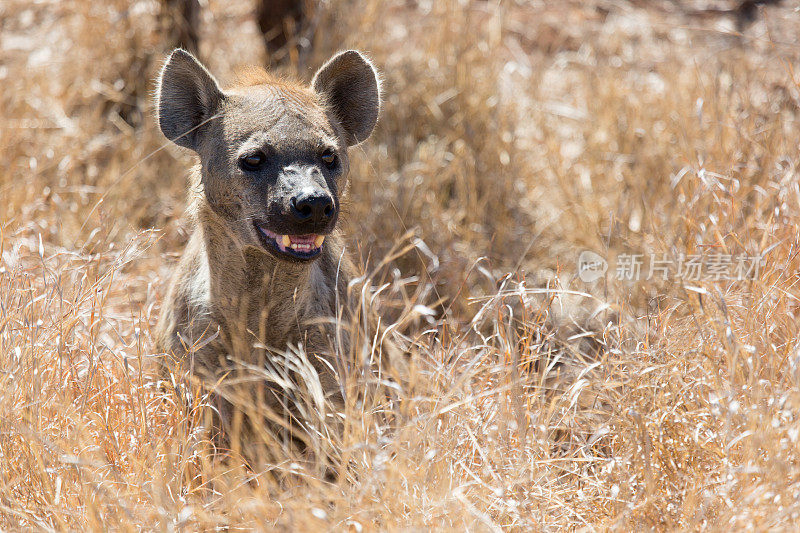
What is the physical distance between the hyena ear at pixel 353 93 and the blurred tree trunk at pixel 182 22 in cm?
221

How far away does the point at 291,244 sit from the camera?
312 centimetres

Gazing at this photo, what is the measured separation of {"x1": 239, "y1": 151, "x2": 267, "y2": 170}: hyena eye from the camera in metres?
3.20

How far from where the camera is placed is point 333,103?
3.74 m

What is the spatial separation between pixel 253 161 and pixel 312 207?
1.17 feet

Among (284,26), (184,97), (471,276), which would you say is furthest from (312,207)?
(284,26)

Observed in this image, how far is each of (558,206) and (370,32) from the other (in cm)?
157

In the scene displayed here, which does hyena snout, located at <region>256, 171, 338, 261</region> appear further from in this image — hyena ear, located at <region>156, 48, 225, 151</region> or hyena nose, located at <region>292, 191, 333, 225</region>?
hyena ear, located at <region>156, 48, 225, 151</region>

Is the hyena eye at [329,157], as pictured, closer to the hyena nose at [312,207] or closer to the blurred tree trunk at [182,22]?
the hyena nose at [312,207]

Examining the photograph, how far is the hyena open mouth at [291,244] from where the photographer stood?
309cm

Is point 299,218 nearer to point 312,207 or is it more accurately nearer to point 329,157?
point 312,207

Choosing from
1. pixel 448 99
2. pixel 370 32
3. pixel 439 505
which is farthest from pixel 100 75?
pixel 439 505

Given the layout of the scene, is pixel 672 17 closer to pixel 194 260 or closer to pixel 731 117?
pixel 731 117

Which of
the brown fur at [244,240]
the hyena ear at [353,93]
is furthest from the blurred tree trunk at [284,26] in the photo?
the brown fur at [244,240]

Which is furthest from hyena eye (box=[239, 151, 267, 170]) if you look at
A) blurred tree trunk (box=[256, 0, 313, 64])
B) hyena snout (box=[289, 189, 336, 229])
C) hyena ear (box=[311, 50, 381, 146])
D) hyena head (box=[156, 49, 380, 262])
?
blurred tree trunk (box=[256, 0, 313, 64])
